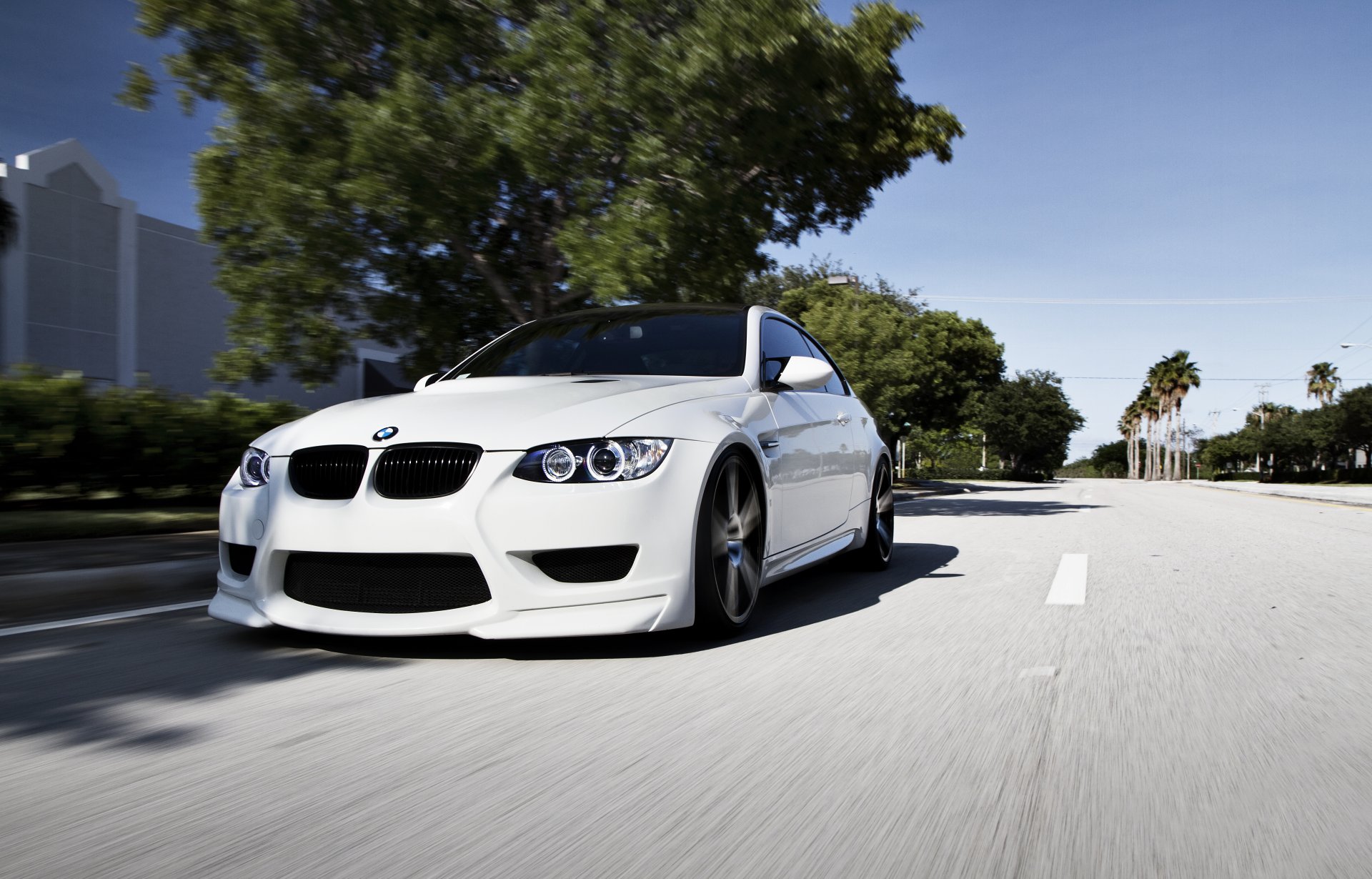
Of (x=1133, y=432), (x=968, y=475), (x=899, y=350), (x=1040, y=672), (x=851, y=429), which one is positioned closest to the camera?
(x=1040, y=672)

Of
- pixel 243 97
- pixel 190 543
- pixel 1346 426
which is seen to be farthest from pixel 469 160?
pixel 1346 426

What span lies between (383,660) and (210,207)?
9869mm

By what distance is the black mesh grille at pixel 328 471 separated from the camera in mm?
4031

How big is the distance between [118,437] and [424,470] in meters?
7.35

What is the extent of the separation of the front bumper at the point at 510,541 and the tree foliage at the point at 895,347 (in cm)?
418

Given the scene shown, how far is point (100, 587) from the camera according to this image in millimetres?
5582

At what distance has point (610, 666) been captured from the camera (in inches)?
158

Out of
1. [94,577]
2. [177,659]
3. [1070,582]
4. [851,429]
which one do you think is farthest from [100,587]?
[1070,582]

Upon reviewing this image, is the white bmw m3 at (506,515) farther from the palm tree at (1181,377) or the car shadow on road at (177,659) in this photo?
the palm tree at (1181,377)

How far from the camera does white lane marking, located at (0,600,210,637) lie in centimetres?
463

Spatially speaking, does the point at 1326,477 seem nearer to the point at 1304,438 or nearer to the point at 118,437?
the point at 1304,438

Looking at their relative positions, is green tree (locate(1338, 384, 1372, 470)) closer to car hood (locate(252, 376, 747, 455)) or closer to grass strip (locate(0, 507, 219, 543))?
grass strip (locate(0, 507, 219, 543))

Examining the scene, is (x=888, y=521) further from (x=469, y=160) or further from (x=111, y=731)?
(x=469, y=160)

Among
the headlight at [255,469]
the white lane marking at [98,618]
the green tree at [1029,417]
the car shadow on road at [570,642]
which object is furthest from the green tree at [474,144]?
the green tree at [1029,417]
